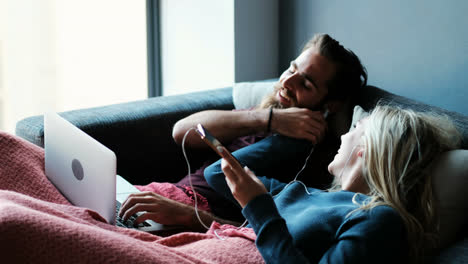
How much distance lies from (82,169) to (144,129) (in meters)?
0.64

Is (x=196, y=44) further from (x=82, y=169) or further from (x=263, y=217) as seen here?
(x=263, y=217)

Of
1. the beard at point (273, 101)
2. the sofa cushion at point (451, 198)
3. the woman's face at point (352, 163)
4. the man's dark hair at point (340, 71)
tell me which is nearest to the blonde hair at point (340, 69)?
the man's dark hair at point (340, 71)

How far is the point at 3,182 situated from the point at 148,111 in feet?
2.35

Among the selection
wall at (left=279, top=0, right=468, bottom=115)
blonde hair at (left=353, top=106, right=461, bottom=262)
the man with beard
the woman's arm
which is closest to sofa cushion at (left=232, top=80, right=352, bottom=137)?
the man with beard

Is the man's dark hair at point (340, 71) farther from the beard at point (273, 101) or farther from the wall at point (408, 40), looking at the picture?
the wall at point (408, 40)

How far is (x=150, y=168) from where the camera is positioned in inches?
81.9

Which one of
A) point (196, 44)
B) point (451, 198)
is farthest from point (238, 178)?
point (196, 44)

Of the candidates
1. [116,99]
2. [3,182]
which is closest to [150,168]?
[3,182]

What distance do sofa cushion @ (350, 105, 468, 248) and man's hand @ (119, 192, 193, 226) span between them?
678 millimetres

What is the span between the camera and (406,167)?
1309 mm

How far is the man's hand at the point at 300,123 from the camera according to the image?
1816 mm

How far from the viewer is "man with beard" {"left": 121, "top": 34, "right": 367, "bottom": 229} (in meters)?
1.81

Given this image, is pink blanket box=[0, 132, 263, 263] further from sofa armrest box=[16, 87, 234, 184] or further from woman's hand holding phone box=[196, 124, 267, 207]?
sofa armrest box=[16, 87, 234, 184]

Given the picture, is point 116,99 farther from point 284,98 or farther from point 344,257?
point 344,257
